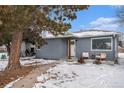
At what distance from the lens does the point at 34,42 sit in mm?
16062

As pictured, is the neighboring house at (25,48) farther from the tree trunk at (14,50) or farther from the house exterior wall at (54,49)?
the house exterior wall at (54,49)

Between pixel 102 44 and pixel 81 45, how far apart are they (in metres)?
1.74

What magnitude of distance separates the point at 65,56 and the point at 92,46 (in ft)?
8.00

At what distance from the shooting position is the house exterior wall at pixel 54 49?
66.9 ft

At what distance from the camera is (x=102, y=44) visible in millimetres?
18219

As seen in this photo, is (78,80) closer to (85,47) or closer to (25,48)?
(25,48)

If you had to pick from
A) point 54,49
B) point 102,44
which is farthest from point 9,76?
point 54,49

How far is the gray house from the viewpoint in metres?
17.8

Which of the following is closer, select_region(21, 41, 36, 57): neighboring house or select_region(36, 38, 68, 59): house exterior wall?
select_region(21, 41, 36, 57): neighboring house

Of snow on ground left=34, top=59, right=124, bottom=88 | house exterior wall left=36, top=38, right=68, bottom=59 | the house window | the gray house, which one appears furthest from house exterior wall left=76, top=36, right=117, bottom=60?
snow on ground left=34, top=59, right=124, bottom=88

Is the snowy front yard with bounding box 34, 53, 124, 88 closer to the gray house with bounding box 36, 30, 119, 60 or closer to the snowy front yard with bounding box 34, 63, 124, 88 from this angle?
the snowy front yard with bounding box 34, 63, 124, 88

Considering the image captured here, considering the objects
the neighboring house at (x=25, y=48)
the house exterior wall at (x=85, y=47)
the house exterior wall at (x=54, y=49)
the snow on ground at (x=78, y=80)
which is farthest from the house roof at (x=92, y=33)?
the snow on ground at (x=78, y=80)
